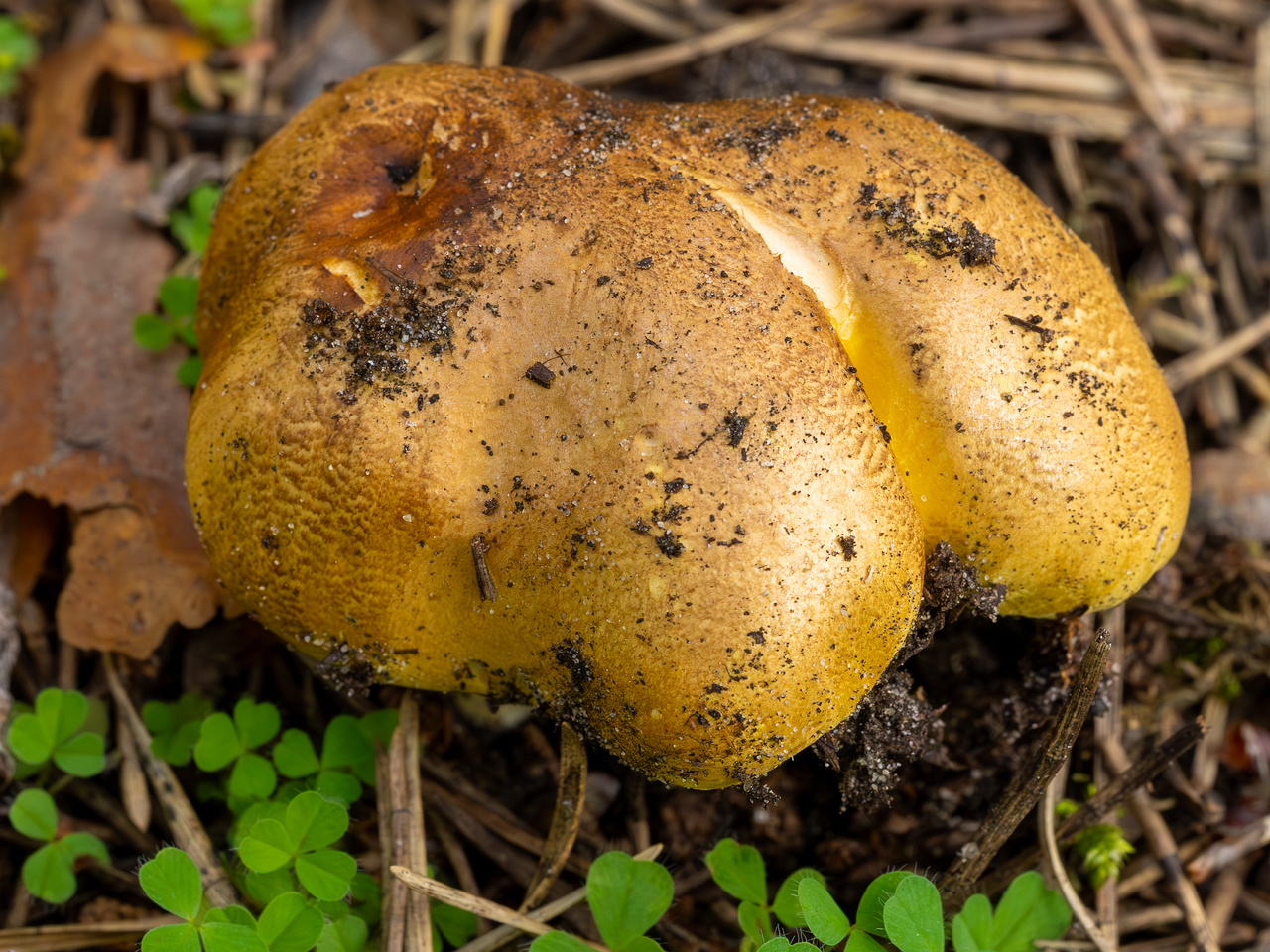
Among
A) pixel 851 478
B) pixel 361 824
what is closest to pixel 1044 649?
pixel 851 478

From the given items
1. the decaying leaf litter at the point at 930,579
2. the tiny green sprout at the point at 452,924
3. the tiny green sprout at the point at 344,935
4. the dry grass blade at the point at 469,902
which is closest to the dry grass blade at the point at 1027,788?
the decaying leaf litter at the point at 930,579

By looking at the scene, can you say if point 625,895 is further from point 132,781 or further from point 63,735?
point 63,735

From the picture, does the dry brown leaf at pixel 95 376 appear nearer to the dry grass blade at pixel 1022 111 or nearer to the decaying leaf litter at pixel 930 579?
the decaying leaf litter at pixel 930 579

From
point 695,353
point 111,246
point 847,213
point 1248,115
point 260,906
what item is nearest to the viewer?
point 695,353

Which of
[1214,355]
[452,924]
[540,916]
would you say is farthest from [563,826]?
[1214,355]

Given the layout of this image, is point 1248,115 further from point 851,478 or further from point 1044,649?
point 851,478

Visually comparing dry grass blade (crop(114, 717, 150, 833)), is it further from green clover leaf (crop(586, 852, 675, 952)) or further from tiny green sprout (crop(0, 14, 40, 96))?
tiny green sprout (crop(0, 14, 40, 96))
